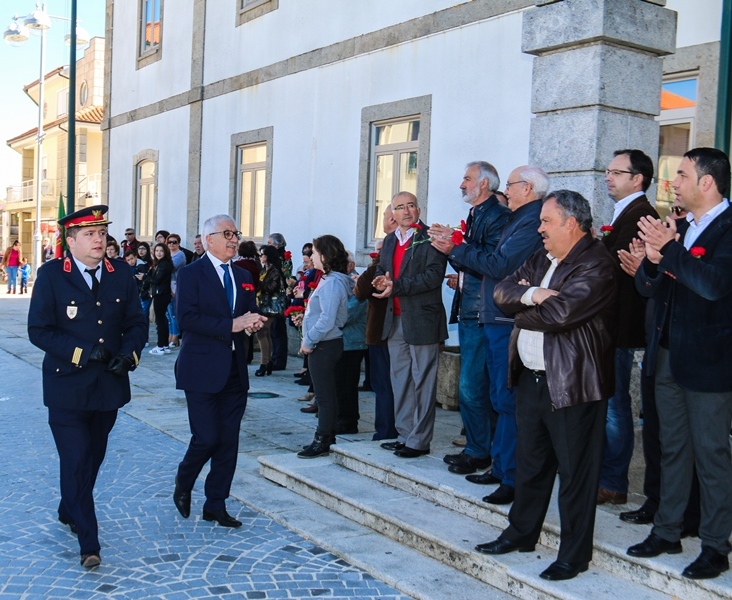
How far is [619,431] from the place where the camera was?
5.14 m

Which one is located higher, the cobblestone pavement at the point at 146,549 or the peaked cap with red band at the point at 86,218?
the peaked cap with red band at the point at 86,218

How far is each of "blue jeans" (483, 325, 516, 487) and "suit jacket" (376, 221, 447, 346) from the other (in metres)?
0.80

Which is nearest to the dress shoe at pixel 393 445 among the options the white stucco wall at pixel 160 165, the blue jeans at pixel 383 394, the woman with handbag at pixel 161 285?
the blue jeans at pixel 383 394

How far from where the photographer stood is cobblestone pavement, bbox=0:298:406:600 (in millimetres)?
4617

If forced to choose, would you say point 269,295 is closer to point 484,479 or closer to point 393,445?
point 393,445

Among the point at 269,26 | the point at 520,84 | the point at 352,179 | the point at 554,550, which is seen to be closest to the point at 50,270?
the point at 554,550

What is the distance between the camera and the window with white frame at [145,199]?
19.5m

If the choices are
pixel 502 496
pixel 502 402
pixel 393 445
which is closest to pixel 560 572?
pixel 502 496

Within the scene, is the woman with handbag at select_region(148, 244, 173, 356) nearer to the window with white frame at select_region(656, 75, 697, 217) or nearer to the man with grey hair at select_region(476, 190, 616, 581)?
the window with white frame at select_region(656, 75, 697, 217)

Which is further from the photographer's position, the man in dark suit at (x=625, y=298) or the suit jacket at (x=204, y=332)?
the suit jacket at (x=204, y=332)

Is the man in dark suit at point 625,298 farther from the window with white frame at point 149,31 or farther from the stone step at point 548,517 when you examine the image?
the window with white frame at point 149,31

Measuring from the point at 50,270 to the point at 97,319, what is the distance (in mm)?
383

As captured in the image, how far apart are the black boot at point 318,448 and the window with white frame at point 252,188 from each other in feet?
27.9

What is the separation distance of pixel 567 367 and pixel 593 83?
2636 millimetres
